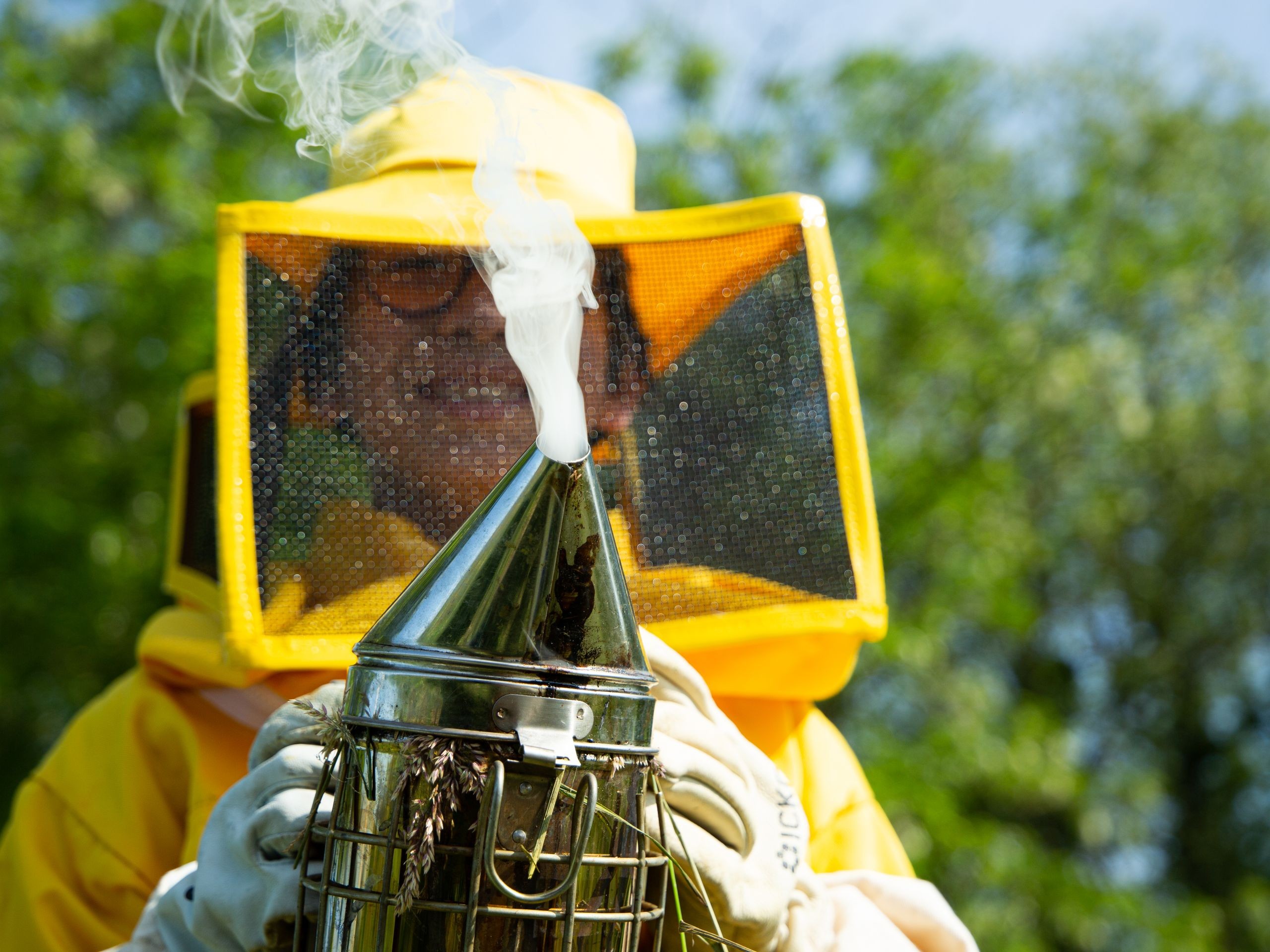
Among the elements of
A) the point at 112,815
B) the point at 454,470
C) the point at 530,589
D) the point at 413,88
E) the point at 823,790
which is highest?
the point at 413,88

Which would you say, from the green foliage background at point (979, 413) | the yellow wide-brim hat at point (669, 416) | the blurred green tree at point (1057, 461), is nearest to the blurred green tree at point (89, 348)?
the green foliage background at point (979, 413)

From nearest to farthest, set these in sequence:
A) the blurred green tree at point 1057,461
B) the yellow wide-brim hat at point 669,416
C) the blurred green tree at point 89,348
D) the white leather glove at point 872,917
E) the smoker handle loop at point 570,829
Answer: the smoker handle loop at point 570,829, the white leather glove at point 872,917, the yellow wide-brim hat at point 669,416, the blurred green tree at point 89,348, the blurred green tree at point 1057,461

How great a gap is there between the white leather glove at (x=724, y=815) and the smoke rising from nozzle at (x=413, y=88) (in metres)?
0.37

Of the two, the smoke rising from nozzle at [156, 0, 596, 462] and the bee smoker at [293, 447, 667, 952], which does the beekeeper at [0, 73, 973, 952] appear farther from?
the bee smoker at [293, 447, 667, 952]

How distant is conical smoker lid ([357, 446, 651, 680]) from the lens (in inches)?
42.4

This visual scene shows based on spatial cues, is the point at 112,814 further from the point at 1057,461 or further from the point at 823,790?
the point at 1057,461

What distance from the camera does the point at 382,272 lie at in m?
1.78

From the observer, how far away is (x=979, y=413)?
27.3 feet

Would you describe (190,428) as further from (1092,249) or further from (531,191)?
(1092,249)

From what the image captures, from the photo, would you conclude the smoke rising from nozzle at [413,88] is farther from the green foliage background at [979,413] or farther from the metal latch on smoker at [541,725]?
the green foliage background at [979,413]

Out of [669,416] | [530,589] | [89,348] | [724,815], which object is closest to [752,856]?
[724,815]

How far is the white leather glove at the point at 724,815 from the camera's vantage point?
1304 millimetres

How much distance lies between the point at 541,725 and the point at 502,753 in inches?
1.7

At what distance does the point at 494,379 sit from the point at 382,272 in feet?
0.76
